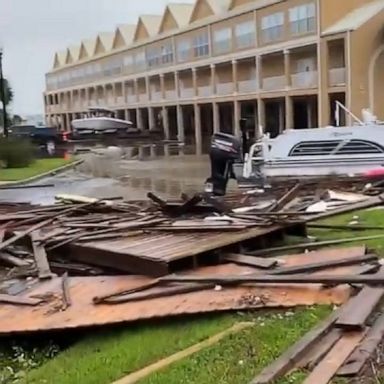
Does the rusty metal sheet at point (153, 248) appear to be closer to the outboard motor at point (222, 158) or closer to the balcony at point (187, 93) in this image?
the outboard motor at point (222, 158)

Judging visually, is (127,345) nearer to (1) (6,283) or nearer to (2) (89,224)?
(1) (6,283)

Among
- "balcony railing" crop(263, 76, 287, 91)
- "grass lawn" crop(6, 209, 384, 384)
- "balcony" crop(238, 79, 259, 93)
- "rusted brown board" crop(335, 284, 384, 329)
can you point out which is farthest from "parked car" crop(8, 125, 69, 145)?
"rusted brown board" crop(335, 284, 384, 329)

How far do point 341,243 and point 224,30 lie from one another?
165ft

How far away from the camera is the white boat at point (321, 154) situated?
21.3m

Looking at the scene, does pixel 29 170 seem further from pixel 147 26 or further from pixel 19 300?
pixel 147 26

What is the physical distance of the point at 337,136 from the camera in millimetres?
21812

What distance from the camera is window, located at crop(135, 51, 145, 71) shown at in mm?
77381

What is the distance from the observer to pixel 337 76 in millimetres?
45594

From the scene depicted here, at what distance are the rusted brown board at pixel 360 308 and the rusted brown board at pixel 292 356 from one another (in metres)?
0.12

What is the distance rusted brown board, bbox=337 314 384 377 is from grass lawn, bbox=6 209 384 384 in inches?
12.5

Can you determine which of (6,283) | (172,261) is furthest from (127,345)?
(6,283)

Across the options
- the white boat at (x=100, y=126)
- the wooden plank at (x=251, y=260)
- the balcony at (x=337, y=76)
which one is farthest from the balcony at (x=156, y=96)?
the wooden plank at (x=251, y=260)

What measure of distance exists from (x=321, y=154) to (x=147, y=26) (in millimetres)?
62248

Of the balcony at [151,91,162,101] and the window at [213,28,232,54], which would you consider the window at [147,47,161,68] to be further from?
the window at [213,28,232,54]
